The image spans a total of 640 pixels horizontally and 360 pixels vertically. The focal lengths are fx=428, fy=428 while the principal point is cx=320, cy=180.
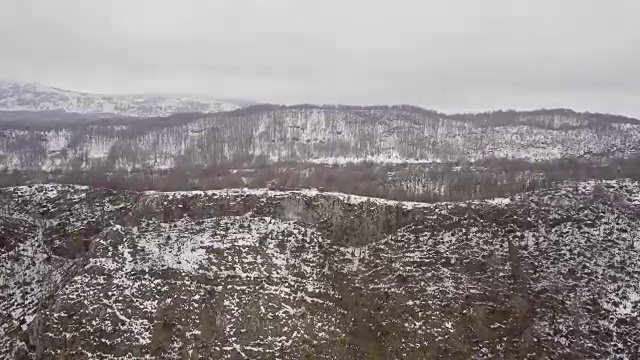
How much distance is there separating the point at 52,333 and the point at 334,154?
8297 centimetres

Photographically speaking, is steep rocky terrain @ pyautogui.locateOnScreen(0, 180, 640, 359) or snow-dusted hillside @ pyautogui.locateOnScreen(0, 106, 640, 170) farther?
snow-dusted hillside @ pyautogui.locateOnScreen(0, 106, 640, 170)

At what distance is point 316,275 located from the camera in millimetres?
34969

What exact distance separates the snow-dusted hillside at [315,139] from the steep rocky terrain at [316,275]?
55.6 meters

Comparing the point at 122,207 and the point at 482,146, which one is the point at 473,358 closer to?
the point at 122,207

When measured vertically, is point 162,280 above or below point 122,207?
below

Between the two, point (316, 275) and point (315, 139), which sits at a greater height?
point (315, 139)

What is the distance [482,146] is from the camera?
116312mm

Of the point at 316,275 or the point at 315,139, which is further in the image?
the point at 315,139

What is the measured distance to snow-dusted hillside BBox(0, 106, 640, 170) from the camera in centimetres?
10212

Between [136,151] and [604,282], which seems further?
[136,151]

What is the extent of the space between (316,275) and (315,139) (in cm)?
8904

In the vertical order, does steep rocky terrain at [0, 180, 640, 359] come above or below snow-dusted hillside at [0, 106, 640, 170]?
below

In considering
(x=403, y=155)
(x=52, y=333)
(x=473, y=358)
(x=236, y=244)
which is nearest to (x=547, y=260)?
(x=473, y=358)

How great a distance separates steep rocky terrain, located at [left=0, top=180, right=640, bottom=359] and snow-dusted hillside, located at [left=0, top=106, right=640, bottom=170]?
5556cm
